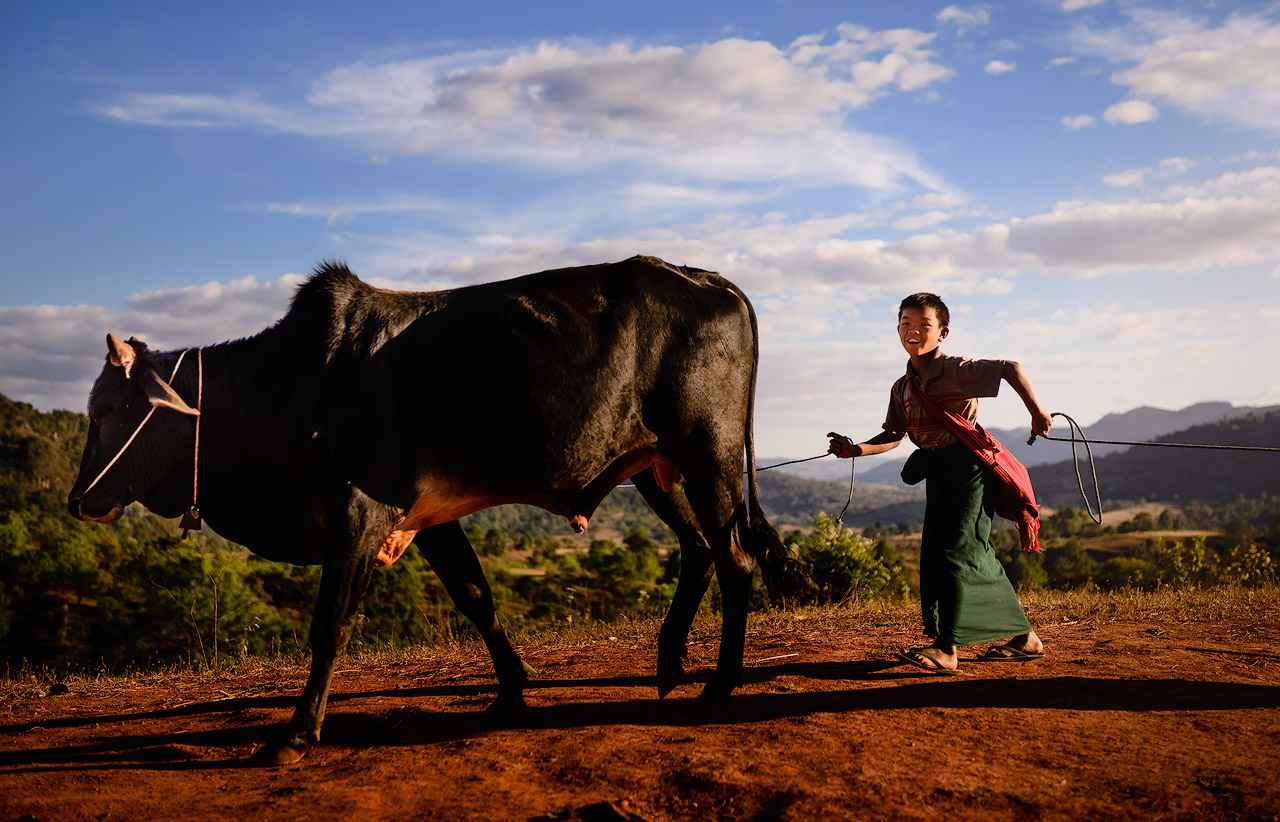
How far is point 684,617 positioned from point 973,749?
2.02m

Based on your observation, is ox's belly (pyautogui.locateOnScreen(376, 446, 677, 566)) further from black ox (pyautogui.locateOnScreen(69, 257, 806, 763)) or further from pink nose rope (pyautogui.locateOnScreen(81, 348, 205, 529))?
pink nose rope (pyautogui.locateOnScreen(81, 348, 205, 529))

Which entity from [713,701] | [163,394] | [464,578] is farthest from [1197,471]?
[163,394]

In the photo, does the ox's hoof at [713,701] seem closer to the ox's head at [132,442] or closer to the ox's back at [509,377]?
the ox's back at [509,377]

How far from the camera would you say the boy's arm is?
5633mm

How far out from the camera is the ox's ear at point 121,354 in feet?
15.4

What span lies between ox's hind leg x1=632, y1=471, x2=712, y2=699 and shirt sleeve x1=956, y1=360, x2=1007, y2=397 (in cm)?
186

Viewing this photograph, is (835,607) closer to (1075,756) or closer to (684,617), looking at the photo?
(684,617)

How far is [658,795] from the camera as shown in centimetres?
346

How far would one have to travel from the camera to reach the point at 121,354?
4750 mm

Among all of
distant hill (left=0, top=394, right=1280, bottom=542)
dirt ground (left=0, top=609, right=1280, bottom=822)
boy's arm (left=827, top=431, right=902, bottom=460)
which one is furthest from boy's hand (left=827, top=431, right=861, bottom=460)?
distant hill (left=0, top=394, right=1280, bottom=542)

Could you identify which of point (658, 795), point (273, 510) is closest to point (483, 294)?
point (273, 510)

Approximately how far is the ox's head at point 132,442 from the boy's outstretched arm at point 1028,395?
4618mm

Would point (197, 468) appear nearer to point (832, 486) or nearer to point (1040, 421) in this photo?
point (1040, 421)

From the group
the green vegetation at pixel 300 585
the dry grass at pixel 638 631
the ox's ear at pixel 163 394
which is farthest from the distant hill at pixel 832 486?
the ox's ear at pixel 163 394
